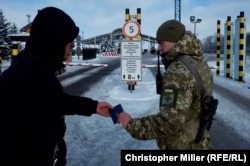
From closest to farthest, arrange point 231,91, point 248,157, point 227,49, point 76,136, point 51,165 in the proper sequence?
point 51,165, point 248,157, point 76,136, point 231,91, point 227,49

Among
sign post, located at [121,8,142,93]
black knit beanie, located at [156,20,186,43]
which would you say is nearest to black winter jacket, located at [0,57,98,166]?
black knit beanie, located at [156,20,186,43]

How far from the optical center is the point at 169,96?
2729 millimetres

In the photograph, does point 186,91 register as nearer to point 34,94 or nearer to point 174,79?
point 174,79

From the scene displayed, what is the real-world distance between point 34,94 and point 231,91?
1157 cm

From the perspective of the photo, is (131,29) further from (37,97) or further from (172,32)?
(37,97)

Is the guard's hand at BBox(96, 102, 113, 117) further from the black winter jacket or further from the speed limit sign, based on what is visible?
the speed limit sign

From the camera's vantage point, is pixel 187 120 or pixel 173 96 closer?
pixel 173 96

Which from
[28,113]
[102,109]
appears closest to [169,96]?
[102,109]

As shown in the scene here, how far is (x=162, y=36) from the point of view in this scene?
304cm

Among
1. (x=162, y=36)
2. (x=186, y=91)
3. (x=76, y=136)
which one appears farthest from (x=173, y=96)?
(x=76, y=136)

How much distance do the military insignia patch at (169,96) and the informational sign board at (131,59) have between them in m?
9.08

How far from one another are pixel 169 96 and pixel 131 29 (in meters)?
9.15

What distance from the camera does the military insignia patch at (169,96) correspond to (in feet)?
8.90

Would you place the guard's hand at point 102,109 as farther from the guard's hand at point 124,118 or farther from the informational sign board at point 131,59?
the informational sign board at point 131,59
